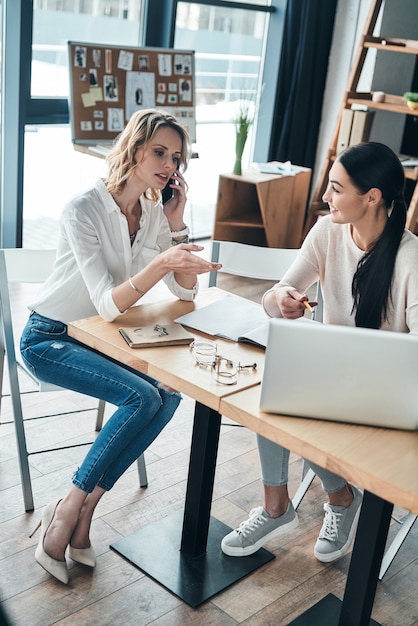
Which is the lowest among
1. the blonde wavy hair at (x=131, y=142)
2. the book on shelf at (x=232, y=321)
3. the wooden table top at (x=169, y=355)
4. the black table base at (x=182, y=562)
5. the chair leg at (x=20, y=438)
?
the black table base at (x=182, y=562)

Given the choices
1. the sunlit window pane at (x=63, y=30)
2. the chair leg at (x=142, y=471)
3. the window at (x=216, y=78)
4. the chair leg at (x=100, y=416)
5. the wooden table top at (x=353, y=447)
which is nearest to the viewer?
the wooden table top at (x=353, y=447)

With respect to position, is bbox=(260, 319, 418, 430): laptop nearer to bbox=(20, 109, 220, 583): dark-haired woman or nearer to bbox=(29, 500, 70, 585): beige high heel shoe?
bbox=(20, 109, 220, 583): dark-haired woman

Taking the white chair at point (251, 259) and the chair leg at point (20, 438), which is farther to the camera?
the white chair at point (251, 259)

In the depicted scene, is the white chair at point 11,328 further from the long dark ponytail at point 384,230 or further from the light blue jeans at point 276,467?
the long dark ponytail at point 384,230

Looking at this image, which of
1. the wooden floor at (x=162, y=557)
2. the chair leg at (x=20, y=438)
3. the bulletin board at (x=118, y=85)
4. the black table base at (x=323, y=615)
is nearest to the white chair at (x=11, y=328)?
the chair leg at (x=20, y=438)

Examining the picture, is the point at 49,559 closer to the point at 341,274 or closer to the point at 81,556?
the point at 81,556

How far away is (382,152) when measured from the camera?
201 cm

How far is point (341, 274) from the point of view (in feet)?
6.90

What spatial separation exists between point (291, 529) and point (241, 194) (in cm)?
312

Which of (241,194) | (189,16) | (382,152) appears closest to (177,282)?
(382,152)

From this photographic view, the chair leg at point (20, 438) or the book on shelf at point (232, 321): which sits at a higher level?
the book on shelf at point (232, 321)

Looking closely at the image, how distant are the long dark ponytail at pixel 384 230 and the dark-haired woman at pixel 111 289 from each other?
43cm

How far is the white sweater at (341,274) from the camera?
76.9 inches

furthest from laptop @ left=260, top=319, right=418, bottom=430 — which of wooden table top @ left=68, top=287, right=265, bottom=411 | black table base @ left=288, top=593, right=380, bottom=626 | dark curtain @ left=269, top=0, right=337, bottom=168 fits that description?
dark curtain @ left=269, top=0, right=337, bottom=168
